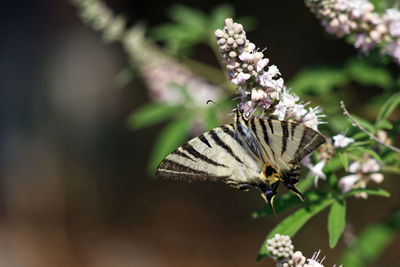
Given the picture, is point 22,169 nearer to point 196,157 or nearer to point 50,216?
point 50,216

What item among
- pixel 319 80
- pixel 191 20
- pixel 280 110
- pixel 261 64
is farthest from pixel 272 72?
pixel 191 20

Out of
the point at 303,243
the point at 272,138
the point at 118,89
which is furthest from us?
the point at 118,89

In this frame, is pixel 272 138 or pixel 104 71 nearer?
pixel 272 138

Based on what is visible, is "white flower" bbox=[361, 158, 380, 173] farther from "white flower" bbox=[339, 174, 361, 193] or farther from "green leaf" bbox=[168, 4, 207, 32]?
"green leaf" bbox=[168, 4, 207, 32]

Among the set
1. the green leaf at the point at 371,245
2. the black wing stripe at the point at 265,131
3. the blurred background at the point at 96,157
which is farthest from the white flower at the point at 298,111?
the blurred background at the point at 96,157

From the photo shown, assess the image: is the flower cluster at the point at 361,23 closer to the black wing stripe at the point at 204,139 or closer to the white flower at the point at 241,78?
the white flower at the point at 241,78

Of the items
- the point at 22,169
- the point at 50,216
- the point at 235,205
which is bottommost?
the point at 235,205

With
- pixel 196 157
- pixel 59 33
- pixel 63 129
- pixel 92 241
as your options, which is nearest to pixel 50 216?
pixel 92 241
